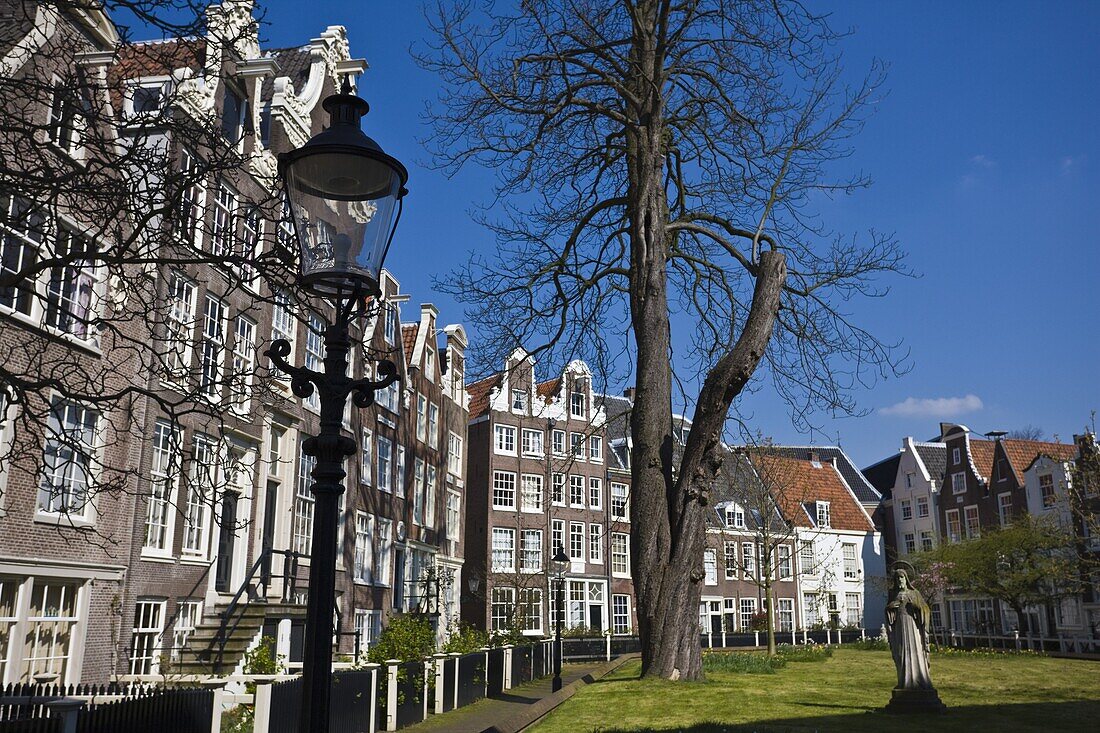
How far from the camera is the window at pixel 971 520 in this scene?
190 feet

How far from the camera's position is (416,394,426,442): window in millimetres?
37719

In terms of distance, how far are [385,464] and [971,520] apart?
42247 mm

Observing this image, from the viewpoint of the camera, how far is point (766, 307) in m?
15.2

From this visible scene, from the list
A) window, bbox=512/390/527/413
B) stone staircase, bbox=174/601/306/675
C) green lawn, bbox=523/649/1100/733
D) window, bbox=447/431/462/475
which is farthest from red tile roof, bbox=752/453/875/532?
stone staircase, bbox=174/601/306/675

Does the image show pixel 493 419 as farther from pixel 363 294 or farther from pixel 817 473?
pixel 363 294

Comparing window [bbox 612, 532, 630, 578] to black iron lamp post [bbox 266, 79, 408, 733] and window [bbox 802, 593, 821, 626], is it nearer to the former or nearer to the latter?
window [bbox 802, 593, 821, 626]

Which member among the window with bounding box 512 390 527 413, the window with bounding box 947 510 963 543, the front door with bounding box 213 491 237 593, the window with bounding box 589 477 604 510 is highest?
the window with bounding box 512 390 527 413

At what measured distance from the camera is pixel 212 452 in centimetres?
1029

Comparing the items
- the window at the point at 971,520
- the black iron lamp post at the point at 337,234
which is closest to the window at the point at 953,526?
the window at the point at 971,520

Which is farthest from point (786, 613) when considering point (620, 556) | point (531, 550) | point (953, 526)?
point (531, 550)

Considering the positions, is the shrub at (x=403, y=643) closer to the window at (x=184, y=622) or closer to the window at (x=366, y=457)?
the window at (x=184, y=622)

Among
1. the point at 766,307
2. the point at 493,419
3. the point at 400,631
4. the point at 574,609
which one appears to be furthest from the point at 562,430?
the point at 766,307

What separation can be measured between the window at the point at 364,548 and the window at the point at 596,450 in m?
22.2

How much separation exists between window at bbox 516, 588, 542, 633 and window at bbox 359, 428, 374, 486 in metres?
16.9
